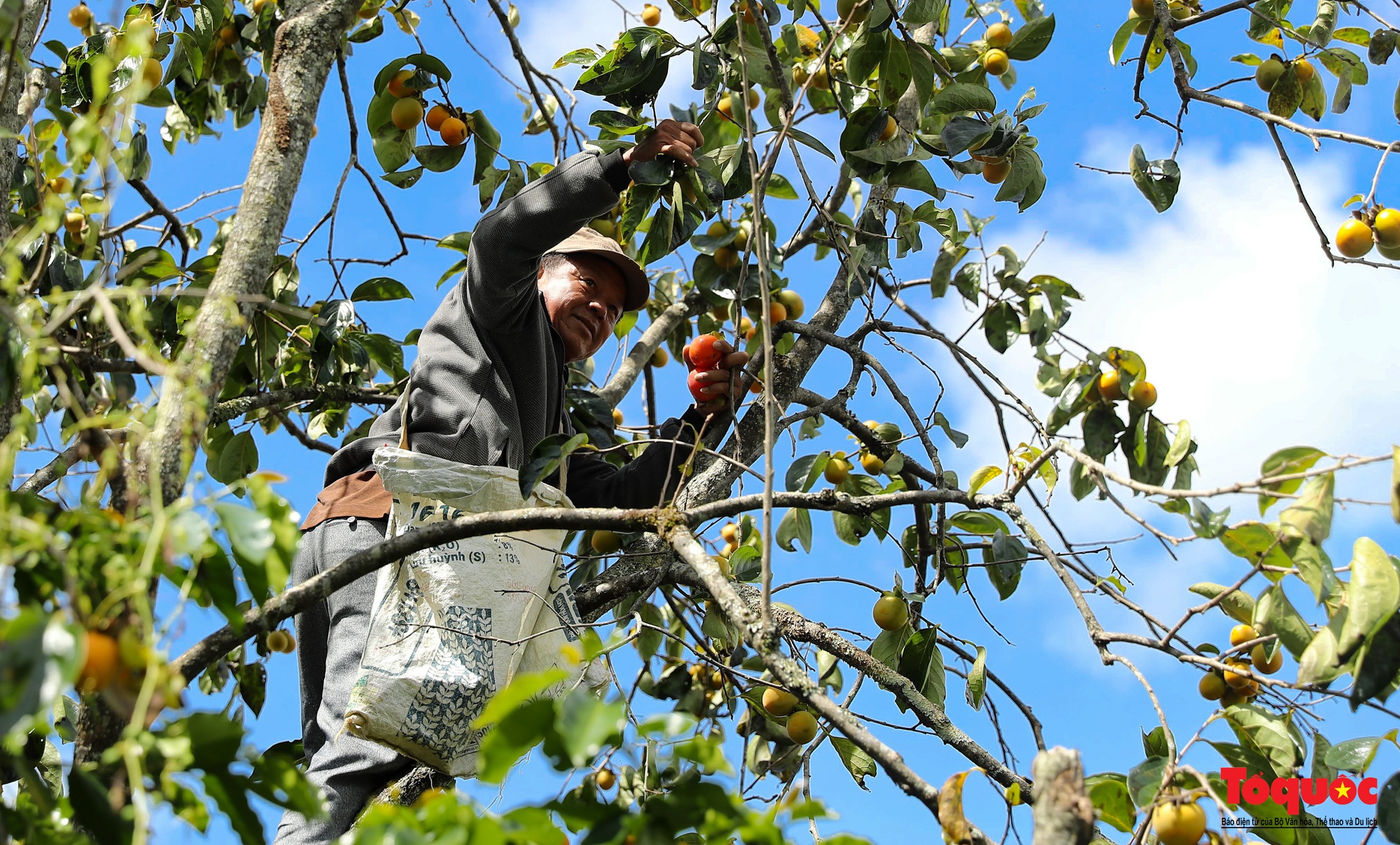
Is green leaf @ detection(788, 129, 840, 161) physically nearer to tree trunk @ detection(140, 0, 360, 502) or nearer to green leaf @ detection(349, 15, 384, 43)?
tree trunk @ detection(140, 0, 360, 502)

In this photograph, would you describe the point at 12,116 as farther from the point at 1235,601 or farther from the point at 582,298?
the point at 1235,601

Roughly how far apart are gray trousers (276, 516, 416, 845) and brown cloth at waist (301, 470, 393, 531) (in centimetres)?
2

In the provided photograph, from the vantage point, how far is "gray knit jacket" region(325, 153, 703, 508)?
6.79 ft

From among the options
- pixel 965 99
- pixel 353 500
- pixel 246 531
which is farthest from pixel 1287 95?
pixel 246 531

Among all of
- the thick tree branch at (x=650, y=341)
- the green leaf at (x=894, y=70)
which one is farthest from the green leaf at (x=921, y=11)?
the thick tree branch at (x=650, y=341)

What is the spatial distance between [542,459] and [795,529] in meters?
0.88

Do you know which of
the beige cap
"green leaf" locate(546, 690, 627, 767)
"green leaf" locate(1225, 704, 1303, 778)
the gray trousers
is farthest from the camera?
the beige cap

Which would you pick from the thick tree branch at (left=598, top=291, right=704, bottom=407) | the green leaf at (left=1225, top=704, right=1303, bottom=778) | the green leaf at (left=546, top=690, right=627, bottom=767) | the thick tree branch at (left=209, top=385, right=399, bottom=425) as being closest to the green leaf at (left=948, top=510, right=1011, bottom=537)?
the green leaf at (left=1225, top=704, right=1303, bottom=778)

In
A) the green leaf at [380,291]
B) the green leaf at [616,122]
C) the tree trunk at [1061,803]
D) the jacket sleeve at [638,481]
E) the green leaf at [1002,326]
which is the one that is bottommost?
the tree trunk at [1061,803]

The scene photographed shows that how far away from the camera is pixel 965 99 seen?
2068 millimetres

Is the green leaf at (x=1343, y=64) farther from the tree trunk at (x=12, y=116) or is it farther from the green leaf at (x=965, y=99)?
the tree trunk at (x=12, y=116)

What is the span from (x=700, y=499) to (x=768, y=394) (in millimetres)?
998

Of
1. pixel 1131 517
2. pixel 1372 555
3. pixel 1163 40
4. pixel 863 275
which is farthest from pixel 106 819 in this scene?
pixel 1163 40

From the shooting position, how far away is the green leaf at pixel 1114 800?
1.45 meters
